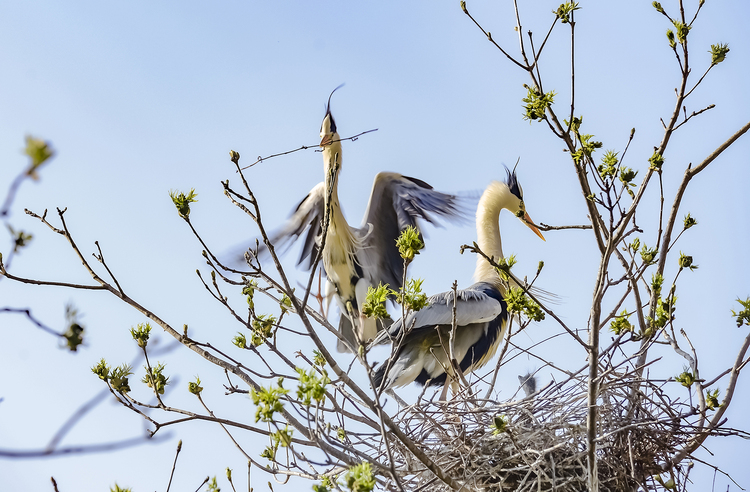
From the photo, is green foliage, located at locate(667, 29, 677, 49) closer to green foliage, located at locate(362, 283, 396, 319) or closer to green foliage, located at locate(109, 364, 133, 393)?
green foliage, located at locate(362, 283, 396, 319)

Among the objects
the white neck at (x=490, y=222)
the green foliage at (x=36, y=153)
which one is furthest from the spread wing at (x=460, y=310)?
the green foliage at (x=36, y=153)

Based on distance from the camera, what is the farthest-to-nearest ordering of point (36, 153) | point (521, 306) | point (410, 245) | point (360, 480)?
point (521, 306) < point (410, 245) < point (360, 480) < point (36, 153)

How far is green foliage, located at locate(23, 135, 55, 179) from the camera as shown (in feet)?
2.68

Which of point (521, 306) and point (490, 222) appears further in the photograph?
point (490, 222)

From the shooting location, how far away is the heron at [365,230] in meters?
4.73

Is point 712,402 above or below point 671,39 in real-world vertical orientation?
below

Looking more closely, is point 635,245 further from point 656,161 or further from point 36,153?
point 36,153

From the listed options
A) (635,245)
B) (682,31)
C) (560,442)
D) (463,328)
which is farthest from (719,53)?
(463,328)

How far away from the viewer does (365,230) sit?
5.01 metres

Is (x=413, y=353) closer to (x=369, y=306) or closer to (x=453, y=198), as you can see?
(x=453, y=198)

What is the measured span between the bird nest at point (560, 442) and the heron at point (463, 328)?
2.10 feet

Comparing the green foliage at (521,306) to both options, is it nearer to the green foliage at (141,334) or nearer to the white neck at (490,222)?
the green foliage at (141,334)

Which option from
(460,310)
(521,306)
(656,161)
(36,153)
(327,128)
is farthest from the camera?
(327,128)

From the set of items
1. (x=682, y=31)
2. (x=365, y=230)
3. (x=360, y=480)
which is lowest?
(x=360, y=480)
